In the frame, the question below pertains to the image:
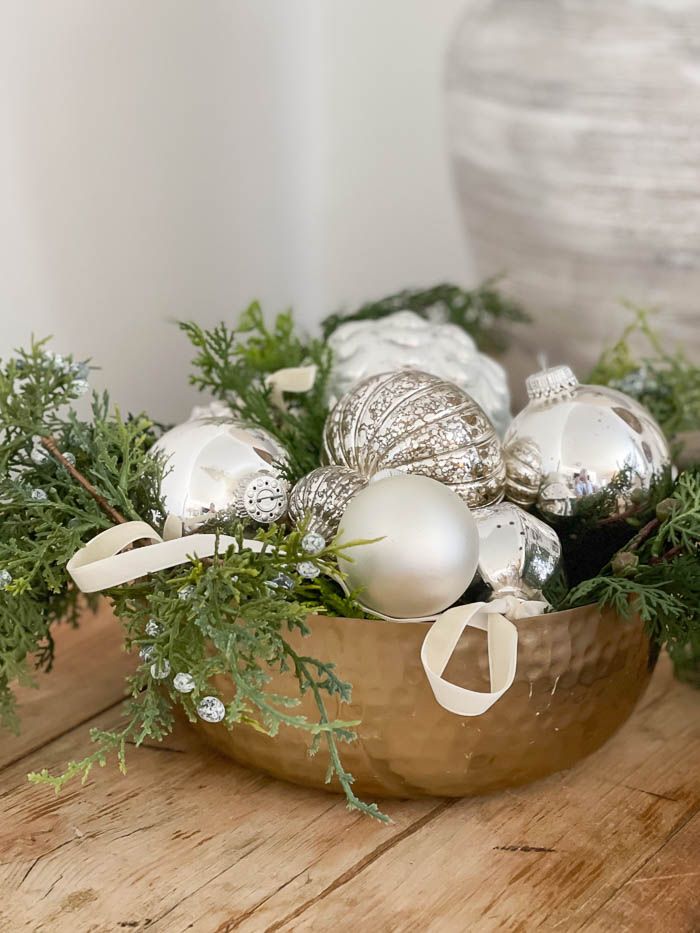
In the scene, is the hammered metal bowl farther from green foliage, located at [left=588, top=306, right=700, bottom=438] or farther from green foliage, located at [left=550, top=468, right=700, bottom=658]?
green foliage, located at [left=588, top=306, right=700, bottom=438]

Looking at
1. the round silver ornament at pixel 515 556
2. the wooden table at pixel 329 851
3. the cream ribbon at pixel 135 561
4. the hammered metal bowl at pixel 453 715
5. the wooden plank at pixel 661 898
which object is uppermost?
the cream ribbon at pixel 135 561

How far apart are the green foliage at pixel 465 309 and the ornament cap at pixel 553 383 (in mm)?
292

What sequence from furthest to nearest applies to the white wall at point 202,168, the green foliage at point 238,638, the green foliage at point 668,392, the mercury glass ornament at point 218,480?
the white wall at point 202,168, the green foliage at point 668,392, the mercury glass ornament at point 218,480, the green foliage at point 238,638

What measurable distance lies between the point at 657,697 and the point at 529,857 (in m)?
0.22

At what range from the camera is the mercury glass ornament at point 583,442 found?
25.0 inches

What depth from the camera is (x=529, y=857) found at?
554mm

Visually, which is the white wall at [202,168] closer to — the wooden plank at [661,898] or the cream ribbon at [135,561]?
the cream ribbon at [135,561]

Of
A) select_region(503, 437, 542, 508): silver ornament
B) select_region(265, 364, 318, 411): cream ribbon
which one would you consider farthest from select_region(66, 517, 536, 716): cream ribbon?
select_region(265, 364, 318, 411): cream ribbon

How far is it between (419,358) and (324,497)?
0.23 meters

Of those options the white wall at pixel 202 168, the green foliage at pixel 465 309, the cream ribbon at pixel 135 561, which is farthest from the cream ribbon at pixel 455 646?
the white wall at pixel 202 168

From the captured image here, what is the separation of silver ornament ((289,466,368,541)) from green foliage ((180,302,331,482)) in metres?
0.05

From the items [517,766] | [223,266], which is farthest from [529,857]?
[223,266]

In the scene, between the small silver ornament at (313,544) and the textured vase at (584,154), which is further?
the textured vase at (584,154)

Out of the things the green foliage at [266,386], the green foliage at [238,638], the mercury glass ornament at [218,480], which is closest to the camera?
the green foliage at [238,638]
